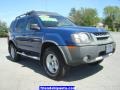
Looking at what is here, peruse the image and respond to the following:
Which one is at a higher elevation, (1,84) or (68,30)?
(68,30)

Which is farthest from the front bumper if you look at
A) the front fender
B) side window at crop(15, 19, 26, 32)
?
side window at crop(15, 19, 26, 32)

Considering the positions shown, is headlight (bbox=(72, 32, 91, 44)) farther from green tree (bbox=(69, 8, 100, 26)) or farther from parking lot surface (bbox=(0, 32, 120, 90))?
green tree (bbox=(69, 8, 100, 26))

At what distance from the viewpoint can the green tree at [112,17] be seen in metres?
84.4

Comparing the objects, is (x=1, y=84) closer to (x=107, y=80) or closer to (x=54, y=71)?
(x=54, y=71)

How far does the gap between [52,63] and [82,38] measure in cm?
126

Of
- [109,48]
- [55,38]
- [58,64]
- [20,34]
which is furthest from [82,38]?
[20,34]

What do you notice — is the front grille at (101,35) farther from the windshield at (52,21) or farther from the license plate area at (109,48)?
the windshield at (52,21)

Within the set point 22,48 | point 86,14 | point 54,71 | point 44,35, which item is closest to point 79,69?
point 54,71

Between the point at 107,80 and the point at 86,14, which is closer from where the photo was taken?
the point at 107,80

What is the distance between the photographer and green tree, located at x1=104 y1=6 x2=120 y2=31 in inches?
3322

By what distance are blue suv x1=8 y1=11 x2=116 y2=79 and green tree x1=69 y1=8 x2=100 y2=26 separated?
6915cm

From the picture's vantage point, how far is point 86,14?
78.2 meters

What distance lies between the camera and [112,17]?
86688 mm

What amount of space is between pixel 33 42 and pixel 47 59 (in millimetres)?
896
